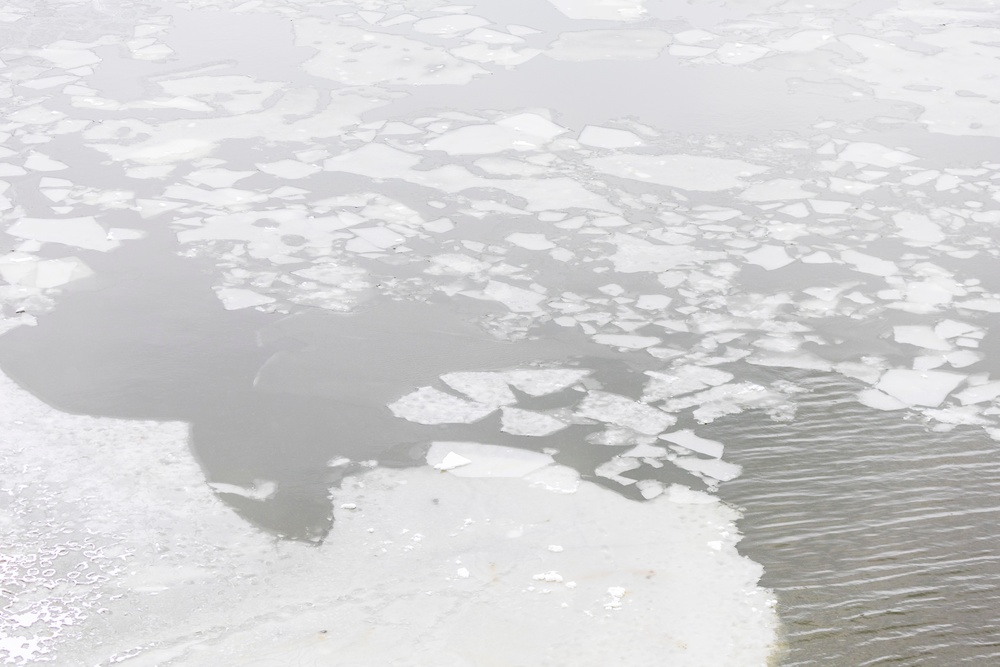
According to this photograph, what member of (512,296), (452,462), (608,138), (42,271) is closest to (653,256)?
(512,296)

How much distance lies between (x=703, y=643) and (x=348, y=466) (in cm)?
146

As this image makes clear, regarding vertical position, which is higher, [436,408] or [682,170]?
[682,170]

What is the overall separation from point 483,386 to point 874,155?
3.26m

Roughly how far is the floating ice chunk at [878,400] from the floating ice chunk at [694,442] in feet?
2.20

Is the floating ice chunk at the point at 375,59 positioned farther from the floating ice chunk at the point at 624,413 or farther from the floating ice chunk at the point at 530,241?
the floating ice chunk at the point at 624,413

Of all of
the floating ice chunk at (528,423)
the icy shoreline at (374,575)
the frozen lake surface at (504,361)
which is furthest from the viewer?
the floating ice chunk at (528,423)

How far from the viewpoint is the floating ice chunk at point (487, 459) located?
3.71m

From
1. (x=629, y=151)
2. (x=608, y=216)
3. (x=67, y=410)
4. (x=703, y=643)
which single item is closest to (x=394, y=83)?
(x=629, y=151)

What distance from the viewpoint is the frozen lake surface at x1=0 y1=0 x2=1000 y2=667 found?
3123 mm

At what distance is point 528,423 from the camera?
13.0 feet

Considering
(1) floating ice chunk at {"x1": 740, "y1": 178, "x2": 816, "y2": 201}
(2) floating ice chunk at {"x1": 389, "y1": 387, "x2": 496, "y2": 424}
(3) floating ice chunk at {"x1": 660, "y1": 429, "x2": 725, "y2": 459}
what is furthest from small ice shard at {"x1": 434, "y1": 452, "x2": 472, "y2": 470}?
(1) floating ice chunk at {"x1": 740, "y1": 178, "x2": 816, "y2": 201}

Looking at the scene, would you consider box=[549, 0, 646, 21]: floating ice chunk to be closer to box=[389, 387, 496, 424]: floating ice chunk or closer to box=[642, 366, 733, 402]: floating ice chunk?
box=[642, 366, 733, 402]: floating ice chunk

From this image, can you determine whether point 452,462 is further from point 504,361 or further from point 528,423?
point 504,361

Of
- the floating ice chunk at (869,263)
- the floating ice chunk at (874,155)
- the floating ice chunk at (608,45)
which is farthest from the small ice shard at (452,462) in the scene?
the floating ice chunk at (608,45)
